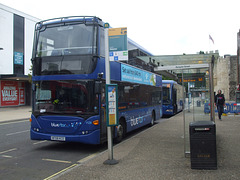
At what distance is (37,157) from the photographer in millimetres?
6891

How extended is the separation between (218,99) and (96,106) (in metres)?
10.00


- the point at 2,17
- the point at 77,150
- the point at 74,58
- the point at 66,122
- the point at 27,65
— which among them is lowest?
the point at 77,150

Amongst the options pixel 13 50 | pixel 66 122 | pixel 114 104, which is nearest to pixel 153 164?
pixel 114 104

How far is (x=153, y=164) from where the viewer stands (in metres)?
5.46

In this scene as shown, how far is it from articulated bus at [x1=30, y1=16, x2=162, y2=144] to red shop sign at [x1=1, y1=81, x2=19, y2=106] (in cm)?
2624

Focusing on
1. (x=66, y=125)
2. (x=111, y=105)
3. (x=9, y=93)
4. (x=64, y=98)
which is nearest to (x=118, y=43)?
(x=111, y=105)

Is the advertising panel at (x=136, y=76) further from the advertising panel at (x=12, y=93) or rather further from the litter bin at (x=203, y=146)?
the advertising panel at (x=12, y=93)

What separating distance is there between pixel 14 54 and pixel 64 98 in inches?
1100

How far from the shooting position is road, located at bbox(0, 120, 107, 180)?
5.52m

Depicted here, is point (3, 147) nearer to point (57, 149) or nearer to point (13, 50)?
point (57, 149)

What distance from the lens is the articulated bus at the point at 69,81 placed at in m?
7.16

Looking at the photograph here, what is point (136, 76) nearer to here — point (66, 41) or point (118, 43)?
point (66, 41)

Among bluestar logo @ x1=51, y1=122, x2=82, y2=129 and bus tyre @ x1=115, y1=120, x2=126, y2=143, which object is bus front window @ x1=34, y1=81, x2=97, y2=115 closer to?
bluestar logo @ x1=51, y1=122, x2=82, y2=129

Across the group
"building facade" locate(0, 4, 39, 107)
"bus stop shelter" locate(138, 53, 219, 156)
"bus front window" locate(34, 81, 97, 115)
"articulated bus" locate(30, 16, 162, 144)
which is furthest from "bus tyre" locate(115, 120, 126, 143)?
"building facade" locate(0, 4, 39, 107)
